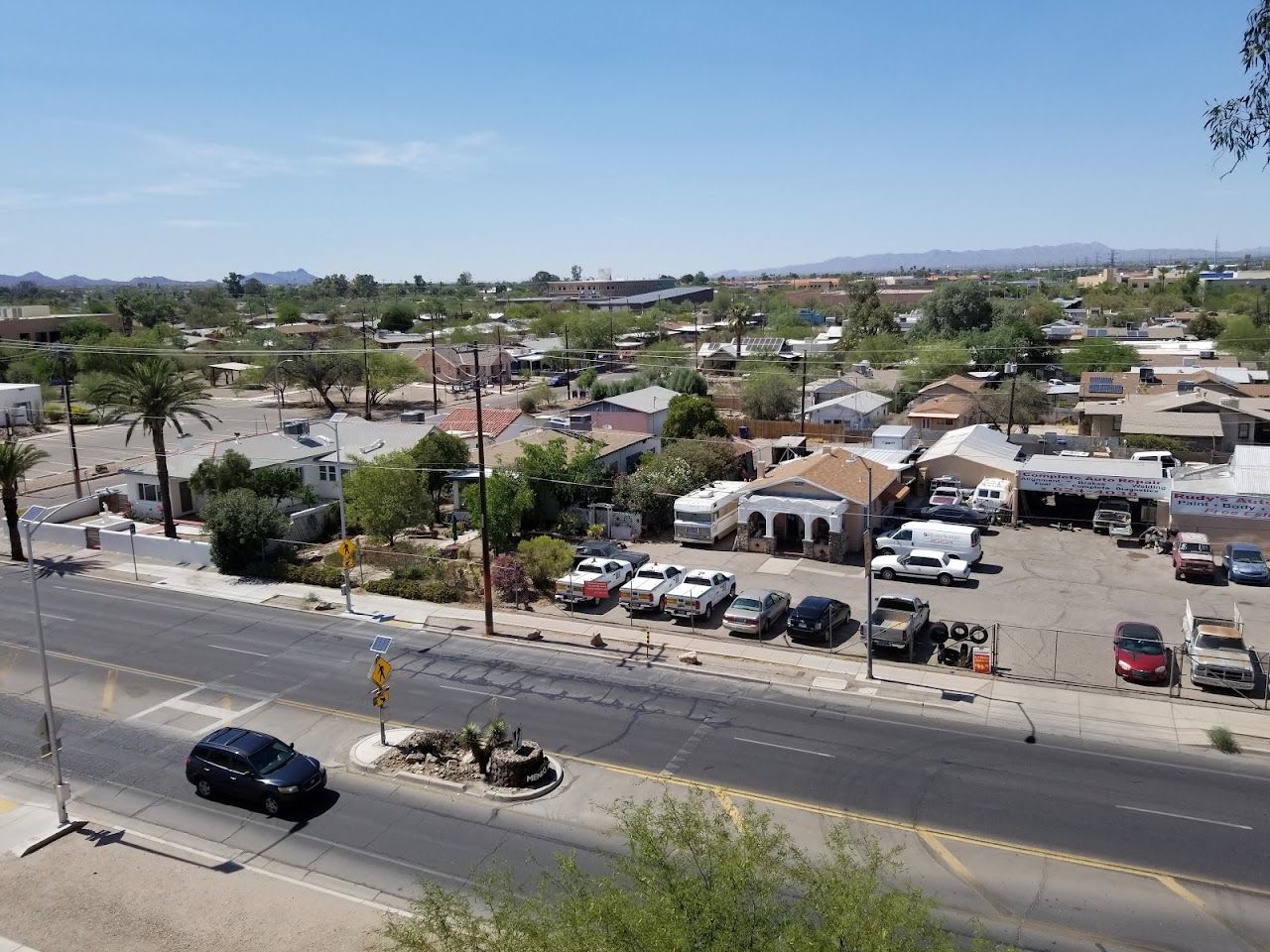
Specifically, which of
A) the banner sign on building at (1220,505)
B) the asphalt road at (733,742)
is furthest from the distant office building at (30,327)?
the banner sign on building at (1220,505)

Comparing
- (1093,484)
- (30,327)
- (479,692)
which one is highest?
(30,327)

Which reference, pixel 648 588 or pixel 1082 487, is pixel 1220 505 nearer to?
pixel 1082 487

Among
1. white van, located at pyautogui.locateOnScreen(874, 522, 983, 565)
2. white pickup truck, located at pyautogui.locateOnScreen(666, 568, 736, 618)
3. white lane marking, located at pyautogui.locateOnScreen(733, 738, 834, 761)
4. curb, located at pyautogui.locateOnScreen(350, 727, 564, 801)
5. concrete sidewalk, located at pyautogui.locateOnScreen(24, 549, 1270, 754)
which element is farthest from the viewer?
white van, located at pyautogui.locateOnScreen(874, 522, 983, 565)

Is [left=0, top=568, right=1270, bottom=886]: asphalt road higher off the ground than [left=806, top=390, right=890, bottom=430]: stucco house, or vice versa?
[left=806, top=390, right=890, bottom=430]: stucco house

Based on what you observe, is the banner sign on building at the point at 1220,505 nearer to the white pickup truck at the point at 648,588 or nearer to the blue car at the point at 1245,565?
the blue car at the point at 1245,565

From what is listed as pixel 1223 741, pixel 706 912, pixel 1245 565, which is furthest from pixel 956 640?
pixel 706 912

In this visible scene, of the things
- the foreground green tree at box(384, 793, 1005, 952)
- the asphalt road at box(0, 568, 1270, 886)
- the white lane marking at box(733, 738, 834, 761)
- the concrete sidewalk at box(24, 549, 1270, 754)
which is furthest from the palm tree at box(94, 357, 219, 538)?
the foreground green tree at box(384, 793, 1005, 952)

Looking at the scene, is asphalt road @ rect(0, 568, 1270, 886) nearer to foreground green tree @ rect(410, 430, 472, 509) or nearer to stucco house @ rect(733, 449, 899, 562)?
foreground green tree @ rect(410, 430, 472, 509)
